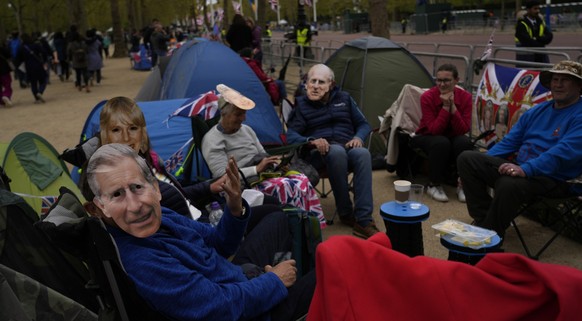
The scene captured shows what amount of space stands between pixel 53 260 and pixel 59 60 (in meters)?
19.8

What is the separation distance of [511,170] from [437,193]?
1450mm

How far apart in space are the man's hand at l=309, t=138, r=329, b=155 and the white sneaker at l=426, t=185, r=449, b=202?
1431 mm

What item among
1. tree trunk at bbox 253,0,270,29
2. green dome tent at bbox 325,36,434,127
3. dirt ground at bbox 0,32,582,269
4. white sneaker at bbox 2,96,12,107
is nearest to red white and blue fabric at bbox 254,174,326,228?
dirt ground at bbox 0,32,582,269

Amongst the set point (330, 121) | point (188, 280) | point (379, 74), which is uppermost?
point (379, 74)

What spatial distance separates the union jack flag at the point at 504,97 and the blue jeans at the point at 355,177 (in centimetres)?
164

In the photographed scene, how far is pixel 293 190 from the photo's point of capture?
4.11 metres

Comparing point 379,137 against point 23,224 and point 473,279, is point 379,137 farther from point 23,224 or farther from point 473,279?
point 473,279

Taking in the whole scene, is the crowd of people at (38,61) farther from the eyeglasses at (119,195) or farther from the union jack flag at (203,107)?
the eyeglasses at (119,195)

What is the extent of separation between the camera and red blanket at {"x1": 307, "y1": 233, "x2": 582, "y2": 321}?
1.18m

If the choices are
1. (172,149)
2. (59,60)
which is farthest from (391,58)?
(59,60)

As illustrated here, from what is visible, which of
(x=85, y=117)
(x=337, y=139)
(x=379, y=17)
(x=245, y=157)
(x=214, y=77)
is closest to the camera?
(x=245, y=157)

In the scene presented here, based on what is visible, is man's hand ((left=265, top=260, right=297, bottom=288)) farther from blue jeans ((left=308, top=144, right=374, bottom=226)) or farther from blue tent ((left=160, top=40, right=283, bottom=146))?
blue tent ((left=160, top=40, right=283, bottom=146))

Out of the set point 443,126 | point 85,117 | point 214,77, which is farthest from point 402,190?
point 85,117

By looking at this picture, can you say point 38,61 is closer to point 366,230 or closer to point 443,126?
point 443,126
